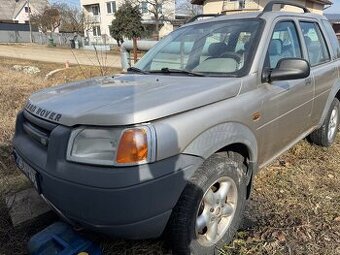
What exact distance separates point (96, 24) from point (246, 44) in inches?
2193

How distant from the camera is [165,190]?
2213 millimetres

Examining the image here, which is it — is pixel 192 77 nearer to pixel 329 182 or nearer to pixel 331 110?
pixel 329 182

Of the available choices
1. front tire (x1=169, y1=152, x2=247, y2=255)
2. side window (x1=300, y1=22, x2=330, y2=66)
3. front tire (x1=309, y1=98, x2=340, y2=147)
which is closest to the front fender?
front tire (x1=169, y1=152, x2=247, y2=255)

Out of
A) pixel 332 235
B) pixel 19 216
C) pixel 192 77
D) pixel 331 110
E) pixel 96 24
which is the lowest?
pixel 332 235

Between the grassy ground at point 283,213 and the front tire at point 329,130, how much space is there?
124 mm

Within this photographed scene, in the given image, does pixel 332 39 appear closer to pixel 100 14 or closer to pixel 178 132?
pixel 178 132

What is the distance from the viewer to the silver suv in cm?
215

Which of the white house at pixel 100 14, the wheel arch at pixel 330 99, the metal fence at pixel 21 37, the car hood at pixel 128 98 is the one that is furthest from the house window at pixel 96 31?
the car hood at pixel 128 98

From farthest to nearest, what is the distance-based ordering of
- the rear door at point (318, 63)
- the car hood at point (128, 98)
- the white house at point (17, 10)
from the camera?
the white house at point (17, 10)
the rear door at point (318, 63)
the car hood at point (128, 98)

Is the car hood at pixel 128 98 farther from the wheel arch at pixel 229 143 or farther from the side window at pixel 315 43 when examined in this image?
the side window at pixel 315 43

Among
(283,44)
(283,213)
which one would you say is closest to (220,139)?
(283,213)

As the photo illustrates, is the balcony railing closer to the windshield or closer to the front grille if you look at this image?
the windshield

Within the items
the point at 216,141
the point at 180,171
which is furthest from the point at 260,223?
the point at 180,171

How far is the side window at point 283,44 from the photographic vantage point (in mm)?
3387
